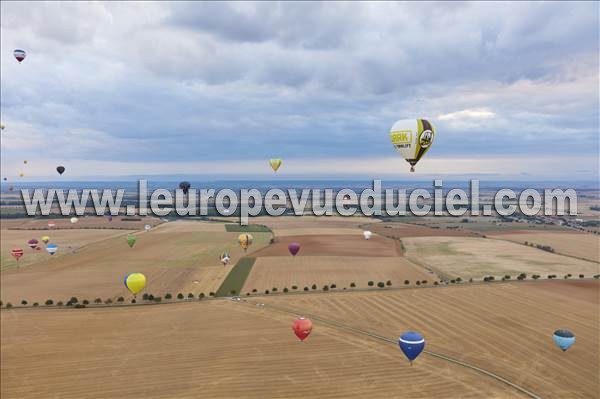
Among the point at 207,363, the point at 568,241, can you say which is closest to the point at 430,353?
the point at 207,363

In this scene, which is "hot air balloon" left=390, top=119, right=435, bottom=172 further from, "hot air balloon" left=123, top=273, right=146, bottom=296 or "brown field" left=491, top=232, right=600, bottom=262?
"brown field" left=491, top=232, right=600, bottom=262

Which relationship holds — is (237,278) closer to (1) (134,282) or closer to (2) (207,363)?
(1) (134,282)

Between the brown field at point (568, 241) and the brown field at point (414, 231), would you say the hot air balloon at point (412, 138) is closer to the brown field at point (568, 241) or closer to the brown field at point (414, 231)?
the brown field at point (568, 241)

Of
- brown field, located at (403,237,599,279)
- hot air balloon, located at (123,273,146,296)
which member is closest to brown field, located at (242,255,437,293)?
brown field, located at (403,237,599,279)

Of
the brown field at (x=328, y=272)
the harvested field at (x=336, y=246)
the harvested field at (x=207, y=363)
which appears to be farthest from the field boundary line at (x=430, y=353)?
the harvested field at (x=336, y=246)

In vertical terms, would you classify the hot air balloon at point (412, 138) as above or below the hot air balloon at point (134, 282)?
above

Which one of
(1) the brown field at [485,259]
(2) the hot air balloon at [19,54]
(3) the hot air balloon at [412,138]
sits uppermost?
(2) the hot air balloon at [19,54]

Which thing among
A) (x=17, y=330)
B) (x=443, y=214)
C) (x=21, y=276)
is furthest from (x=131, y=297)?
(x=443, y=214)
